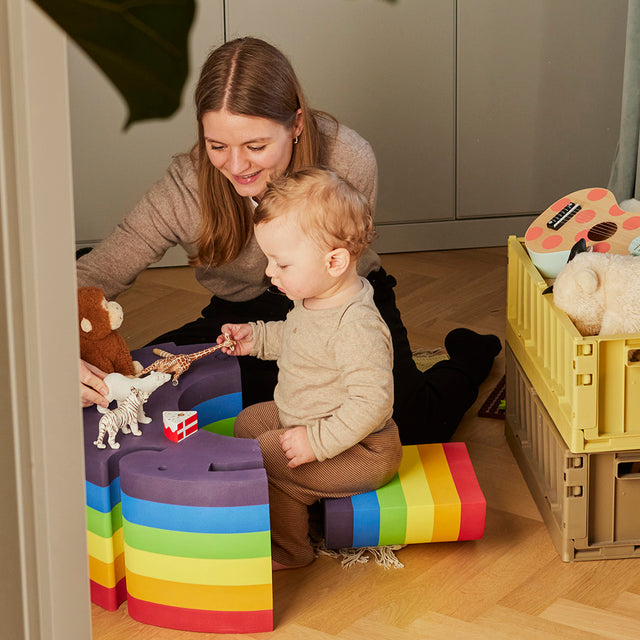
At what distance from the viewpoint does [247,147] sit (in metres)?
1.41

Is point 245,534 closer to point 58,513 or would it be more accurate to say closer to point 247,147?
point 247,147

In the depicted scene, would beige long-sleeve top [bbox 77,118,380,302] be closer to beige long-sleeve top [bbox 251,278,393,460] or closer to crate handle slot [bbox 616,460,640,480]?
beige long-sleeve top [bbox 251,278,393,460]

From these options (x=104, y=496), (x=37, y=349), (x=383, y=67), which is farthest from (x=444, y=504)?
(x=383, y=67)

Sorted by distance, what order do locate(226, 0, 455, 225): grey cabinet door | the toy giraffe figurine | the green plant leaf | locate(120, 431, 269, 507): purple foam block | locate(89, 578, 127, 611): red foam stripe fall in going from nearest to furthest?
the green plant leaf
locate(120, 431, 269, 507): purple foam block
locate(89, 578, 127, 611): red foam stripe
the toy giraffe figurine
locate(226, 0, 455, 225): grey cabinet door

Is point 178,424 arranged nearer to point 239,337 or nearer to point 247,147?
point 239,337

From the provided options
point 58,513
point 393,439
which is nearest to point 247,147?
point 393,439

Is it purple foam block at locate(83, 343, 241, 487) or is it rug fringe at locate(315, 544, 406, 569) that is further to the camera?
rug fringe at locate(315, 544, 406, 569)

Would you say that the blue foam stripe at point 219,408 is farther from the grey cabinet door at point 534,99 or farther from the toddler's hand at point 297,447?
the grey cabinet door at point 534,99

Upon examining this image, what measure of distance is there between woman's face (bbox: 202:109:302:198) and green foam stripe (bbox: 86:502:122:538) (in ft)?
1.77

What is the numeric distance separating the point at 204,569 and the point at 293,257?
1.36ft

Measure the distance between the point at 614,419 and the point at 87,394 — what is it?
0.71 m

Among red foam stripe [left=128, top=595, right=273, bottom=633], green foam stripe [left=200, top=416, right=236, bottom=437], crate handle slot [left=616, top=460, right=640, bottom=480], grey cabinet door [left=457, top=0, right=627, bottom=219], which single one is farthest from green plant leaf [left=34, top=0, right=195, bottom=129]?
grey cabinet door [left=457, top=0, right=627, bottom=219]

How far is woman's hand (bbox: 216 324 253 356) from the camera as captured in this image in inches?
57.1

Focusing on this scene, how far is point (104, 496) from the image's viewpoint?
118cm
